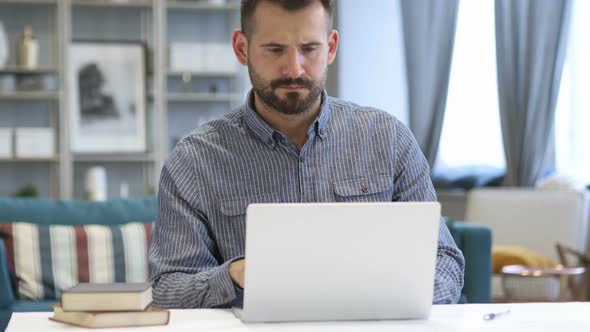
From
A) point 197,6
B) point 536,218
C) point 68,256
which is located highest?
point 197,6

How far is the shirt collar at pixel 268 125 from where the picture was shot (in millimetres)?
2160

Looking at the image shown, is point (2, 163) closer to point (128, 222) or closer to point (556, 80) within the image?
point (128, 222)

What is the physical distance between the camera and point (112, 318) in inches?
61.4

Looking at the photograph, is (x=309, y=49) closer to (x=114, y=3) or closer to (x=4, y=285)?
(x=4, y=285)

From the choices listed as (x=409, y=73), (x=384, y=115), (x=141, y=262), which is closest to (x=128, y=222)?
(x=141, y=262)

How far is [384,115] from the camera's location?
2.29 m

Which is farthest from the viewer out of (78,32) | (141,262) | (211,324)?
(78,32)

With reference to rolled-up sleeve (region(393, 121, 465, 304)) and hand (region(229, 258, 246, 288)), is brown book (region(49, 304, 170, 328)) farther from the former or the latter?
rolled-up sleeve (region(393, 121, 465, 304))

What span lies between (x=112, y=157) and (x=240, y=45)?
5114 mm

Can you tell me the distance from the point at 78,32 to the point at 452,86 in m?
2.84

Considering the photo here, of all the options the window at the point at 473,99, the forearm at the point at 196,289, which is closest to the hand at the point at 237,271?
the forearm at the point at 196,289

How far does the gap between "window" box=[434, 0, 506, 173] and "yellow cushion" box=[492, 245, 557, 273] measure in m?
1.45

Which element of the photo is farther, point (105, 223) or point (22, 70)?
point (22, 70)

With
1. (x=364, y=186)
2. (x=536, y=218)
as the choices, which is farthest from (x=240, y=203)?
(x=536, y=218)
